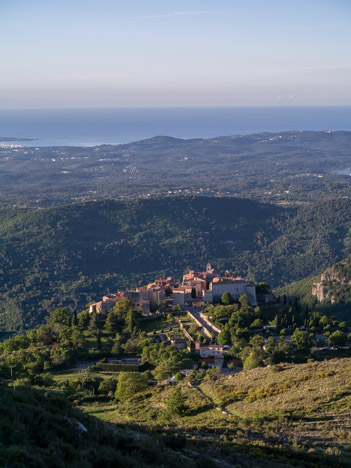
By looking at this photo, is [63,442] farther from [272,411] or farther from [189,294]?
[189,294]

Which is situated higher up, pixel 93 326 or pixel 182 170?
pixel 182 170

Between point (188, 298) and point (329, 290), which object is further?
point (329, 290)

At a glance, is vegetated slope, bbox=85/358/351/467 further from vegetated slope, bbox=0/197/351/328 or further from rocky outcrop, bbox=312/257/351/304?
vegetated slope, bbox=0/197/351/328

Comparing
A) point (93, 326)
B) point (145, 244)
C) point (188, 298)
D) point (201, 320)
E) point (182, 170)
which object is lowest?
point (145, 244)

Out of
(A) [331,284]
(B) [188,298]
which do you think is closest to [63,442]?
(B) [188,298]

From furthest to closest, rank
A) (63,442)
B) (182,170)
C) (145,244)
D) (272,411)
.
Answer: (182,170)
(145,244)
(272,411)
(63,442)

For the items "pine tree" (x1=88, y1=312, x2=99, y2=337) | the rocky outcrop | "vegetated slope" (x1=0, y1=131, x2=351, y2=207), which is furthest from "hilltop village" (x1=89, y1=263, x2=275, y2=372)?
"vegetated slope" (x1=0, y1=131, x2=351, y2=207)
